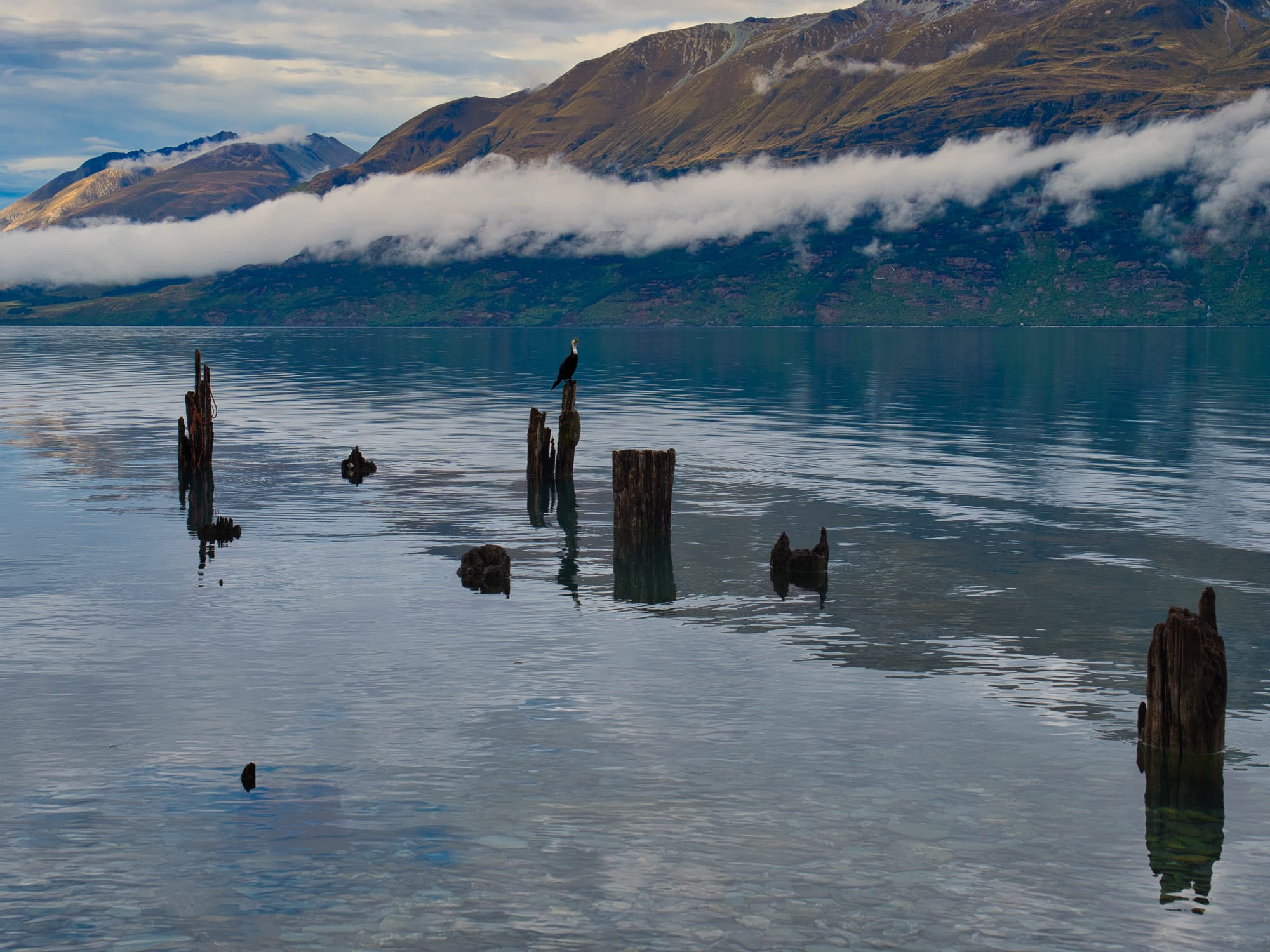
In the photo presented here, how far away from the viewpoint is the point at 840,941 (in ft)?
47.3

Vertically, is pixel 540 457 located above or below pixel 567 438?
below

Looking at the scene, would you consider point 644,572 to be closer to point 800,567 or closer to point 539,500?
point 800,567

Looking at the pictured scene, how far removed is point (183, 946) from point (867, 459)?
165ft

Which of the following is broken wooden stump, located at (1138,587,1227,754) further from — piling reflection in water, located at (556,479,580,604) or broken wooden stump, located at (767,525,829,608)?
piling reflection in water, located at (556,479,580,604)

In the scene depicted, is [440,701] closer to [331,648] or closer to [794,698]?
[331,648]

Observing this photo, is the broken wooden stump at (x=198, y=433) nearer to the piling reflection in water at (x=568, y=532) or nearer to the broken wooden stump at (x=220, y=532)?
the broken wooden stump at (x=220, y=532)

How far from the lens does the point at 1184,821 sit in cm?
1781

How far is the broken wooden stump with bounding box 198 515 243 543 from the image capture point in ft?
128

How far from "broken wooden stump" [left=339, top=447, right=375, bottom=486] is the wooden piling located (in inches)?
743

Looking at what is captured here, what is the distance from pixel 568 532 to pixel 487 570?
961cm

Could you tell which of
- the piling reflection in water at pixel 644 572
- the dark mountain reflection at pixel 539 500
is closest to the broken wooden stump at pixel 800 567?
the piling reflection in water at pixel 644 572

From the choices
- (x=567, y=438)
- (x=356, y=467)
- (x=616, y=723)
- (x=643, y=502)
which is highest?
(x=567, y=438)

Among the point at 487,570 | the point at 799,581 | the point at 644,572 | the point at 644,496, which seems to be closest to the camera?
the point at 487,570

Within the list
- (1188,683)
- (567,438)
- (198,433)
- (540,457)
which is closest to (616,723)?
(1188,683)
